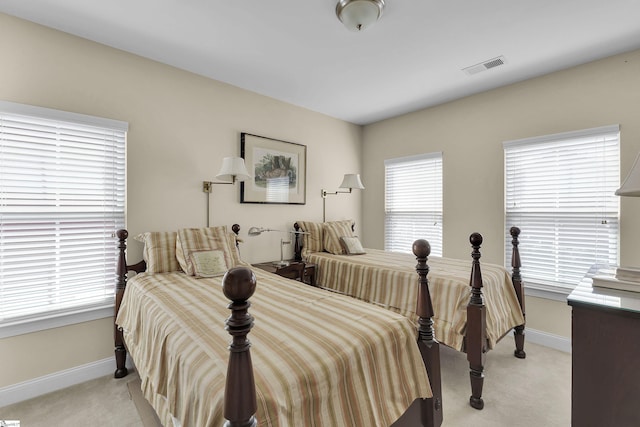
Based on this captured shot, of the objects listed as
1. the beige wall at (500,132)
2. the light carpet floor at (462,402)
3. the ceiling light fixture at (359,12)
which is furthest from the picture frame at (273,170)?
the light carpet floor at (462,402)

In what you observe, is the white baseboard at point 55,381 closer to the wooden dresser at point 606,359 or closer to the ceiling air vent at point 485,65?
the wooden dresser at point 606,359

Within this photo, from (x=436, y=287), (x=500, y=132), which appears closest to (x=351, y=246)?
(x=436, y=287)

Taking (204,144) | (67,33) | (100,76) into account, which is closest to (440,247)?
(204,144)

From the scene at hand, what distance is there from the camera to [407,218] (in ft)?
13.8

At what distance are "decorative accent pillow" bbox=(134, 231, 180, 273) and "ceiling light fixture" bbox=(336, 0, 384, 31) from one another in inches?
87.3

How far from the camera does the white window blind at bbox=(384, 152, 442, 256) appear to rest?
3881 mm

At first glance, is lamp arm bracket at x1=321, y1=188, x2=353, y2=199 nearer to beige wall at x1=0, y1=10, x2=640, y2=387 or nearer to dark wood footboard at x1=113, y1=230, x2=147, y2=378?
beige wall at x1=0, y1=10, x2=640, y2=387

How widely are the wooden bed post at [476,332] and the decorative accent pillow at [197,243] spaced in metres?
1.96

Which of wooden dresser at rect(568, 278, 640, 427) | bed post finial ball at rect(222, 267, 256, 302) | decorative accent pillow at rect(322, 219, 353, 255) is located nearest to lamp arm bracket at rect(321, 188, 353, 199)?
decorative accent pillow at rect(322, 219, 353, 255)

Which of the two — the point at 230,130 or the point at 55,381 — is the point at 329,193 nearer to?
the point at 230,130

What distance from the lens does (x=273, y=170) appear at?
3578mm

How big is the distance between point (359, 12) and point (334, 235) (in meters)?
2.37

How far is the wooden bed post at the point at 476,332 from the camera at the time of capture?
1.98m

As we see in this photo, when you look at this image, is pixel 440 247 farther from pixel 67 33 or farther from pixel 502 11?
pixel 67 33
